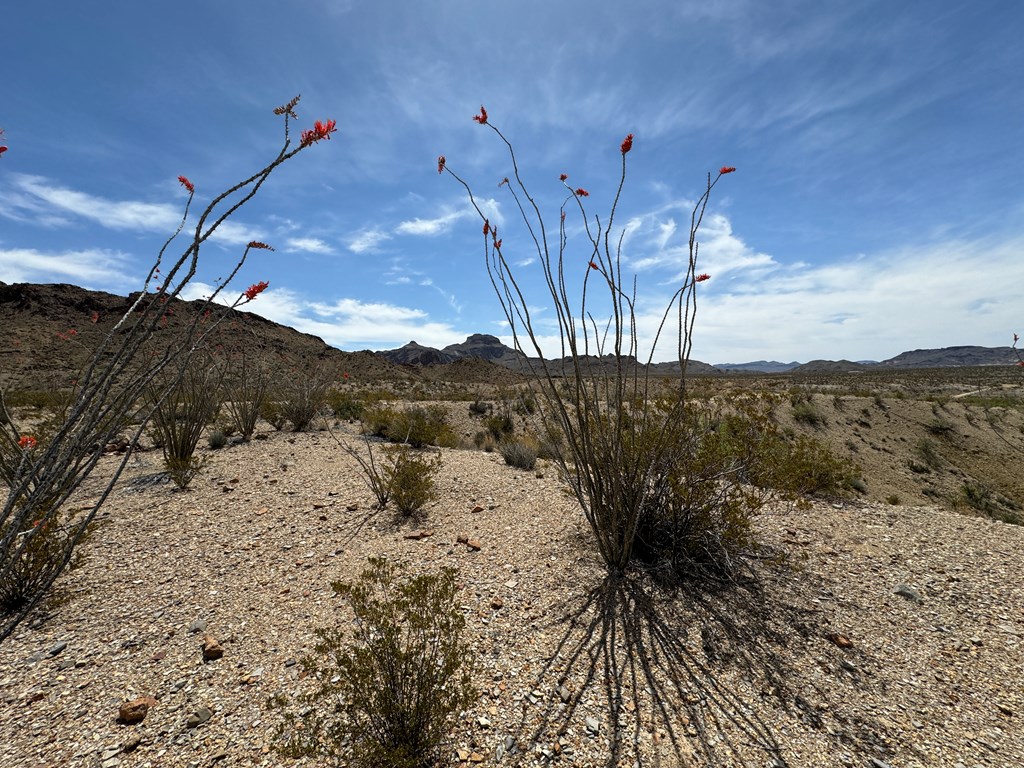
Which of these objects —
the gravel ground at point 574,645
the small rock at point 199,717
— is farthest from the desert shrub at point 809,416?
the small rock at point 199,717

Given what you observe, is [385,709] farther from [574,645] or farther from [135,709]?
[135,709]

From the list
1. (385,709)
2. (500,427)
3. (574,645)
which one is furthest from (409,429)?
(385,709)

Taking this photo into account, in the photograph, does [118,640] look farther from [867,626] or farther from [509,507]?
[867,626]

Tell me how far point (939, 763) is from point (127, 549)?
230 inches

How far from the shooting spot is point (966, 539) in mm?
4234

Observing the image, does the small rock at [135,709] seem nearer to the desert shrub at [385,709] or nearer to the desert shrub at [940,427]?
the desert shrub at [385,709]

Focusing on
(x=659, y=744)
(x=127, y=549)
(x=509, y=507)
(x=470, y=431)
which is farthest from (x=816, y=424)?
(x=127, y=549)

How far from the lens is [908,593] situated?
332cm

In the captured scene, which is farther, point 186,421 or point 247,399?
point 247,399

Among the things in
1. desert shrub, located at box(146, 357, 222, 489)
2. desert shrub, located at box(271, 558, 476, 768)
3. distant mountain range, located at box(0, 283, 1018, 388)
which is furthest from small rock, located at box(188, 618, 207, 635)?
distant mountain range, located at box(0, 283, 1018, 388)

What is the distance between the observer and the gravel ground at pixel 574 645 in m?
2.15

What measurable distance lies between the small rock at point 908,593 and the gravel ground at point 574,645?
0.03m

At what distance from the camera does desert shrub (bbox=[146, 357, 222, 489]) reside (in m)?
5.84

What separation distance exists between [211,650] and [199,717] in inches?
21.1
